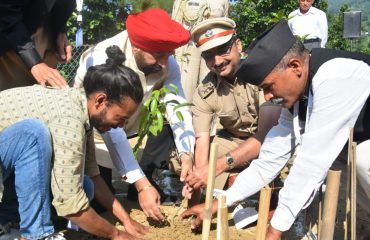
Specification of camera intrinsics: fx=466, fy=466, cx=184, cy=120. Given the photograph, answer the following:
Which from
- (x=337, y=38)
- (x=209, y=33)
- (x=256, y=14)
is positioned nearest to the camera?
(x=209, y=33)

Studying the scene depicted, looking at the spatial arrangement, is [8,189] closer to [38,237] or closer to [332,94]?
[38,237]

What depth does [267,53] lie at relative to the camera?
6.97 feet

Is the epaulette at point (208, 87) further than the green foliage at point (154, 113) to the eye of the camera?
Yes

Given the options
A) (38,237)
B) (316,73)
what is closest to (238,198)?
(316,73)

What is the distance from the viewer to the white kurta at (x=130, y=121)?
2.78m

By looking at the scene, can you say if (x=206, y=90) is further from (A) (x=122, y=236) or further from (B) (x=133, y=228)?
(A) (x=122, y=236)

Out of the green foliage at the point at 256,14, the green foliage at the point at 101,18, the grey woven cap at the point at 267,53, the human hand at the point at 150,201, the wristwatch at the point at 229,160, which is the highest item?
the grey woven cap at the point at 267,53

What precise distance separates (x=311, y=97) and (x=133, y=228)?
1.24 meters

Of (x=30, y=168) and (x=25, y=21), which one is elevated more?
(x=25, y=21)

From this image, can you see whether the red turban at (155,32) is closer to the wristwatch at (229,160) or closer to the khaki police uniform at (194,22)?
the wristwatch at (229,160)

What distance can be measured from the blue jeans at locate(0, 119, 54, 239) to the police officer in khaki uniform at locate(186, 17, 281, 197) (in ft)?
2.97

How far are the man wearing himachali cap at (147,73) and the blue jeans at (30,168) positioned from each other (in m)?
0.63

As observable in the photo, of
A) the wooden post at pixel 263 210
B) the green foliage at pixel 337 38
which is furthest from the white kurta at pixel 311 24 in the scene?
the green foliage at pixel 337 38

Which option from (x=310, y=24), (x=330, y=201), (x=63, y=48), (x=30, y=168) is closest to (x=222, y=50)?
(x=63, y=48)
